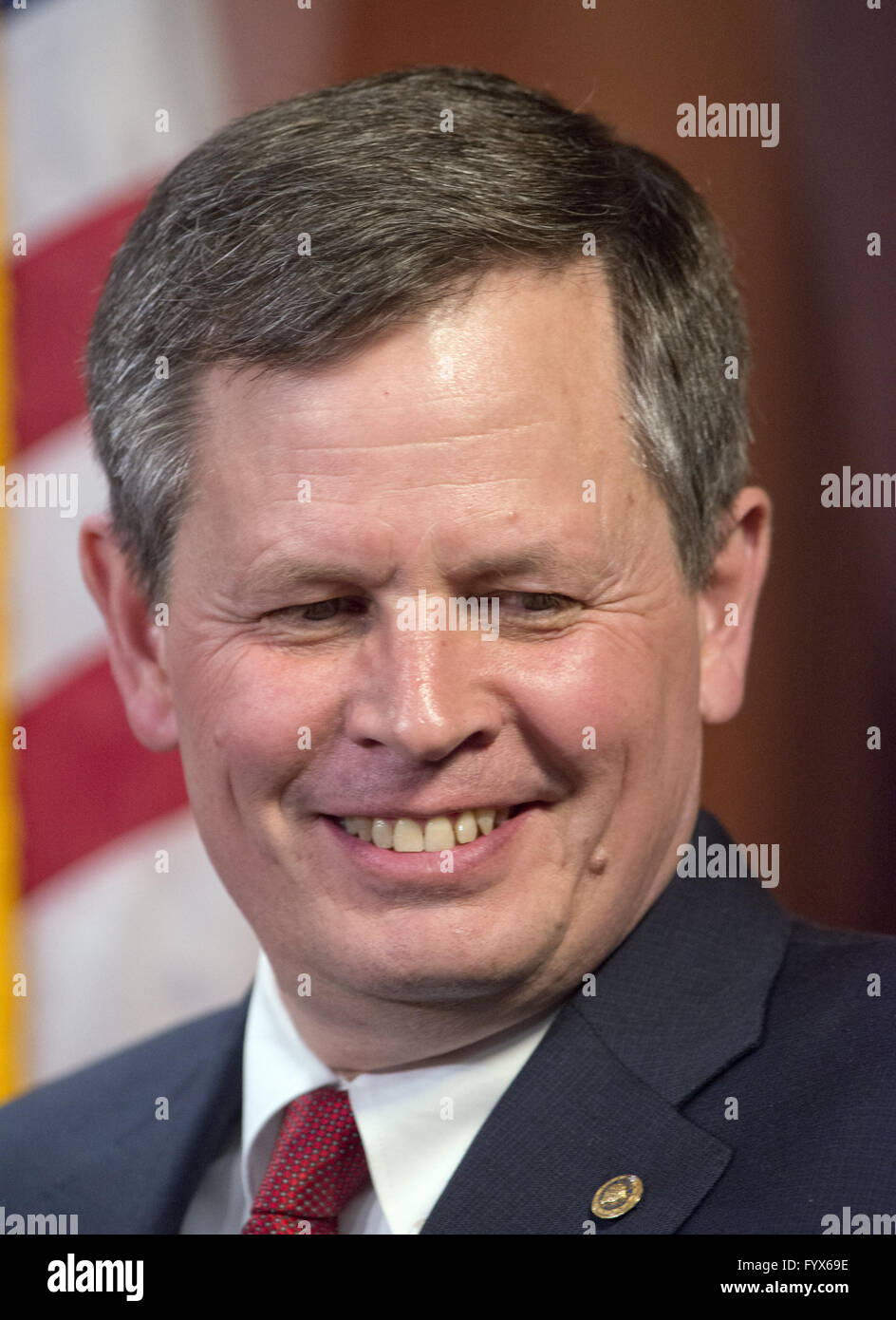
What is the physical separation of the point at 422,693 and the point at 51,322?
167 centimetres

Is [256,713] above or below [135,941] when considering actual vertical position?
above

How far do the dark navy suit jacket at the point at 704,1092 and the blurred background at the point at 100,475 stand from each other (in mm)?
826

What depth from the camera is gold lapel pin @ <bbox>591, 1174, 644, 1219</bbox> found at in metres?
1.35

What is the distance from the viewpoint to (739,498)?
1.65 m

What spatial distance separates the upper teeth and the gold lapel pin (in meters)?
0.34

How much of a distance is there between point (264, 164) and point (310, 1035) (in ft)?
2.99

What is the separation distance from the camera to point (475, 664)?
55.1 inches

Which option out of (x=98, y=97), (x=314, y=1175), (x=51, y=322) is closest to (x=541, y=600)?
(x=314, y=1175)

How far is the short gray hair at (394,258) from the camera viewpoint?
1421 mm

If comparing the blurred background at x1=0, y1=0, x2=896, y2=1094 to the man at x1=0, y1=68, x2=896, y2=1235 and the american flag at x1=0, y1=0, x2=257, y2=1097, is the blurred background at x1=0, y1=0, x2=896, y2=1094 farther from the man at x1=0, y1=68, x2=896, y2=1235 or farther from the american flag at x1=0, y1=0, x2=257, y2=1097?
the man at x1=0, y1=68, x2=896, y2=1235

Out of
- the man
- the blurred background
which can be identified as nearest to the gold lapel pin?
the man

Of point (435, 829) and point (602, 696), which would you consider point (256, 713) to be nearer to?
point (435, 829)

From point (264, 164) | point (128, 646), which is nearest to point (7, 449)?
point (128, 646)
